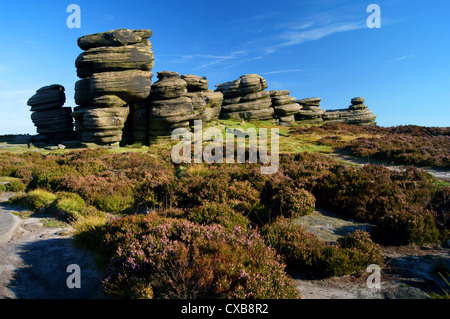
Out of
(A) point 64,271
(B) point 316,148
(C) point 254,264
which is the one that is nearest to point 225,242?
(C) point 254,264

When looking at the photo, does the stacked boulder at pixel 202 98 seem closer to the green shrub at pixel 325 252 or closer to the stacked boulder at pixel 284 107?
the stacked boulder at pixel 284 107

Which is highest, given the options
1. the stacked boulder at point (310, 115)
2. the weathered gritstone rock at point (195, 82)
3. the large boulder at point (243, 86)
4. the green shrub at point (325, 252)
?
the large boulder at point (243, 86)

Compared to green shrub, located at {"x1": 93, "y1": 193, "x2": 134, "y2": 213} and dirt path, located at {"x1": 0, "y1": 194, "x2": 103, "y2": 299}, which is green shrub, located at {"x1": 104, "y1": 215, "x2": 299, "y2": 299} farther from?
green shrub, located at {"x1": 93, "y1": 193, "x2": 134, "y2": 213}

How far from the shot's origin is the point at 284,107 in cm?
5556

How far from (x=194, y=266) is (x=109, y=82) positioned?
115ft

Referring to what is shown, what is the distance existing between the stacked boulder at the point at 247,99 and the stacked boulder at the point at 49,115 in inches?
1129

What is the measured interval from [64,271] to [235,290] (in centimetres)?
462

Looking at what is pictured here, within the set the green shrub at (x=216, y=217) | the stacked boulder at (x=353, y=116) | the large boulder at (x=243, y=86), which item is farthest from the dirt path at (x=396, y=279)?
the stacked boulder at (x=353, y=116)

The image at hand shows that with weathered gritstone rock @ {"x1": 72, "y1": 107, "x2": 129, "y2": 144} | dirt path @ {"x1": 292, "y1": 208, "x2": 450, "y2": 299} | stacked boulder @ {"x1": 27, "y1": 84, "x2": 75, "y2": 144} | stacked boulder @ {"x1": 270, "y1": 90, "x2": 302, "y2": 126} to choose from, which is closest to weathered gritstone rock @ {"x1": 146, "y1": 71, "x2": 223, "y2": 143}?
weathered gritstone rock @ {"x1": 72, "y1": 107, "x2": 129, "y2": 144}

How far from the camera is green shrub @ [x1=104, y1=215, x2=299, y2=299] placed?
475 cm

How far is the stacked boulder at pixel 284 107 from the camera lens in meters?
55.3

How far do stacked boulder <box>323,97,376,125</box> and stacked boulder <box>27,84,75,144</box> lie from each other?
54162 mm

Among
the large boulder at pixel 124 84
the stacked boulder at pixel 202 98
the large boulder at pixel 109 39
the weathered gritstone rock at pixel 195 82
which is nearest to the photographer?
the large boulder at pixel 124 84

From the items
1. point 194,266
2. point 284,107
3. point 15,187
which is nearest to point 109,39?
point 15,187
